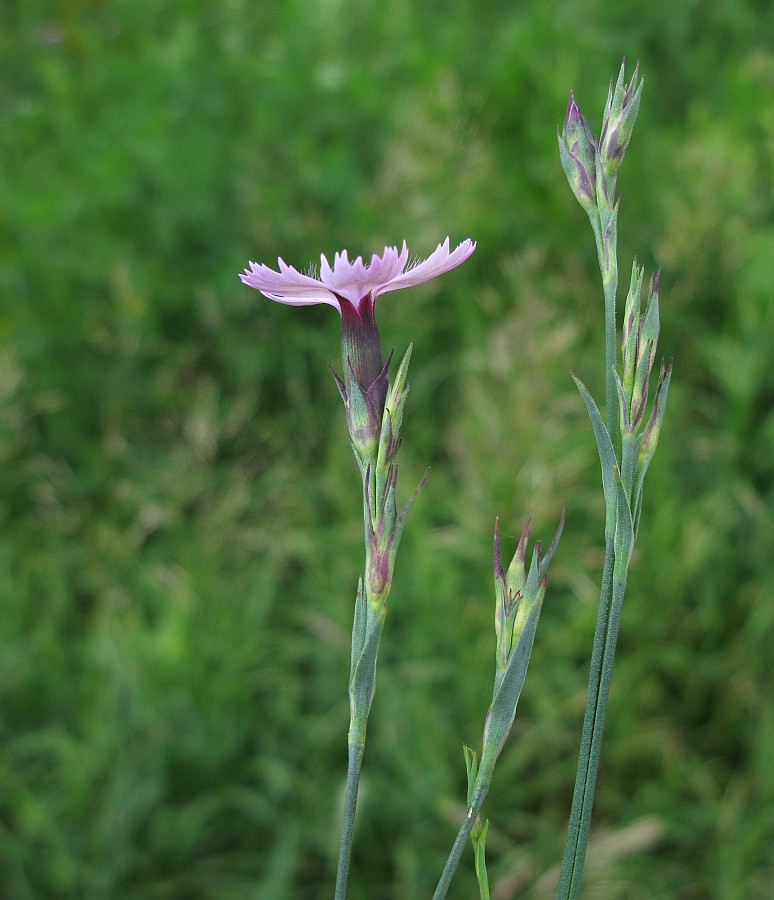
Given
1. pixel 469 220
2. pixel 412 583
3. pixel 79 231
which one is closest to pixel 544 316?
pixel 469 220

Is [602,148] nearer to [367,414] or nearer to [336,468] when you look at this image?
[367,414]

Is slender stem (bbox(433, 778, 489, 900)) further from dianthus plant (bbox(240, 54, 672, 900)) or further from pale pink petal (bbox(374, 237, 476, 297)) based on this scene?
pale pink petal (bbox(374, 237, 476, 297))

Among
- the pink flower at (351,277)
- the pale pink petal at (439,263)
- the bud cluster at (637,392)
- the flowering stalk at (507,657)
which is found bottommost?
the flowering stalk at (507,657)

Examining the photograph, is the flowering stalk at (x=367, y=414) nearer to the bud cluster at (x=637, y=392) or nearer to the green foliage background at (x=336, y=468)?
the bud cluster at (x=637, y=392)

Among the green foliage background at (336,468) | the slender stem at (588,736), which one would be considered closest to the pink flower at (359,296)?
the slender stem at (588,736)

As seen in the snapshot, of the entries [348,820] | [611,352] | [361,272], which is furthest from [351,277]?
[348,820]

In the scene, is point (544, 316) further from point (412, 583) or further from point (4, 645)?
point (4, 645)

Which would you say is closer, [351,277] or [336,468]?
[351,277]
